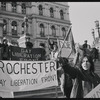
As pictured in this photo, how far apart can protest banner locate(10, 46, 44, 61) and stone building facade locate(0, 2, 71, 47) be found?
22.5m

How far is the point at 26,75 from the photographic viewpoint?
15.7 ft

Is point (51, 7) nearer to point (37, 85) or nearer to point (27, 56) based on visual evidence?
point (27, 56)

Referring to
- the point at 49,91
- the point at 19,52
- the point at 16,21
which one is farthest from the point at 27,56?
the point at 16,21

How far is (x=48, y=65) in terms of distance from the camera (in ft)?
16.6

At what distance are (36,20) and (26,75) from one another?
95.1ft

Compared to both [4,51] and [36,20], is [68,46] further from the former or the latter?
[36,20]

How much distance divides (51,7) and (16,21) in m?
8.02

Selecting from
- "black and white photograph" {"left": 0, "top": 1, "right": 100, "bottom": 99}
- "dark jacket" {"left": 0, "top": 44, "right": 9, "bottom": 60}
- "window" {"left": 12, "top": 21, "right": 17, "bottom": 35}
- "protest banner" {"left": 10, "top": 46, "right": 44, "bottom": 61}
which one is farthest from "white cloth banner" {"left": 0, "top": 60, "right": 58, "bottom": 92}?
"window" {"left": 12, "top": 21, "right": 17, "bottom": 35}

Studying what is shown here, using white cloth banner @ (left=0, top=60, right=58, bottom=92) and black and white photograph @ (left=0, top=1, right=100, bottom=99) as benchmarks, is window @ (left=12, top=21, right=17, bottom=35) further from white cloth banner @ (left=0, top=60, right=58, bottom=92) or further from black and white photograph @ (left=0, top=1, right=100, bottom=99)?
white cloth banner @ (left=0, top=60, right=58, bottom=92)

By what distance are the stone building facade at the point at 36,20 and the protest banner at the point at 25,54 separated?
2255 centimetres

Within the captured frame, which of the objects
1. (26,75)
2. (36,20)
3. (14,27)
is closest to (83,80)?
(26,75)

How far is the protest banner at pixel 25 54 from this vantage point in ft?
23.9

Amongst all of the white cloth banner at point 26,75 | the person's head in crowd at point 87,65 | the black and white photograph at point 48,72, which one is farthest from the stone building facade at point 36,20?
the person's head in crowd at point 87,65

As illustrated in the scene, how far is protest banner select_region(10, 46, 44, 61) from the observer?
23.9ft
